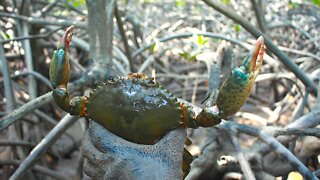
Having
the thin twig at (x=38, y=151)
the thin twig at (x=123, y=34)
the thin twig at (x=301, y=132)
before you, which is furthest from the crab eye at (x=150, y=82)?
the thin twig at (x=123, y=34)

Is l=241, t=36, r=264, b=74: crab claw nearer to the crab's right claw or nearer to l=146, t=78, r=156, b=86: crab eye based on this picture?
l=146, t=78, r=156, b=86: crab eye

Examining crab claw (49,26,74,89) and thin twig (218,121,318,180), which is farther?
thin twig (218,121,318,180)

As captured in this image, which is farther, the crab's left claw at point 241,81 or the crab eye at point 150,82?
the crab eye at point 150,82

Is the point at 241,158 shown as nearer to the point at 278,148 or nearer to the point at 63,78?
the point at 278,148

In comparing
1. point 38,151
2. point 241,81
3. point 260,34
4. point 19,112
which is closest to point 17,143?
point 38,151

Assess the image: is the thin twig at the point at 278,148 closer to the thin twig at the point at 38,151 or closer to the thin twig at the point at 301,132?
the thin twig at the point at 301,132

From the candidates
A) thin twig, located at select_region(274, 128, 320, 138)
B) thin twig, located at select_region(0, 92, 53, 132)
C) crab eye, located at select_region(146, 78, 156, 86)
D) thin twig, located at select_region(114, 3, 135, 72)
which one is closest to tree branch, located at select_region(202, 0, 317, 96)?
thin twig, located at select_region(274, 128, 320, 138)
